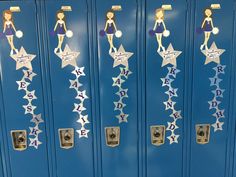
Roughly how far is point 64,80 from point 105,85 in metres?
0.38

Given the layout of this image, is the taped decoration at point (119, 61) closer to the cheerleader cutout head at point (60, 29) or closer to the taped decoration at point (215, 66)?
the cheerleader cutout head at point (60, 29)

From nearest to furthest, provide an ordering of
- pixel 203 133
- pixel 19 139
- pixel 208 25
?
pixel 208 25 < pixel 19 139 < pixel 203 133

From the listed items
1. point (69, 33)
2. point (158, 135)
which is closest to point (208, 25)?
point (158, 135)

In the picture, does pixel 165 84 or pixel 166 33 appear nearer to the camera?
pixel 166 33

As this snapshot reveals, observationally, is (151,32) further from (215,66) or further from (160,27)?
(215,66)

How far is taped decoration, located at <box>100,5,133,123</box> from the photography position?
2508 millimetres

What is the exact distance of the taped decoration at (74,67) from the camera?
2.49 m

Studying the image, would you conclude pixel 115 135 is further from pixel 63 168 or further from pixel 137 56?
pixel 137 56

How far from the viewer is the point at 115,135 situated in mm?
2736

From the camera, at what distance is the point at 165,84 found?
2.66m

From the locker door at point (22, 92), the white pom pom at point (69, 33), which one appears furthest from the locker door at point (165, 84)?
the locker door at point (22, 92)

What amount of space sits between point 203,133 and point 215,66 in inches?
26.3

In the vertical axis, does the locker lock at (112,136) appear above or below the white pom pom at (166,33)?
below

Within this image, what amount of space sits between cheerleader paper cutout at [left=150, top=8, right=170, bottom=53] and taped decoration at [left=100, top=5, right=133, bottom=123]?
0.91 ft
